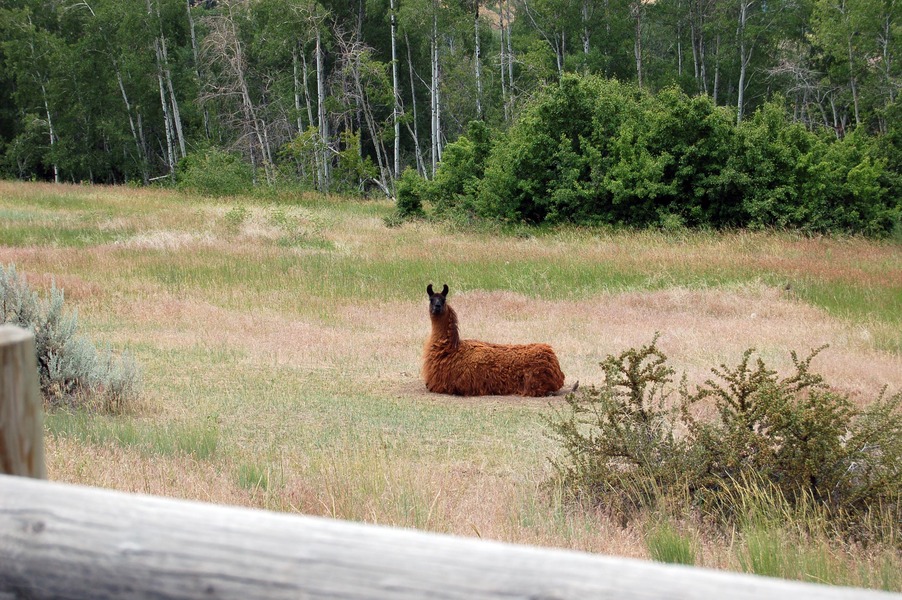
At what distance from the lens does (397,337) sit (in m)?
16.4

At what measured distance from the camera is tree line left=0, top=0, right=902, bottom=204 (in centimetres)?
5247

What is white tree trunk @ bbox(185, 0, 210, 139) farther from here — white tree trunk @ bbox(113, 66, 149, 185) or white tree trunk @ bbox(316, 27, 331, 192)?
white tree trunk @ bbox(316, 27, 331, 192)

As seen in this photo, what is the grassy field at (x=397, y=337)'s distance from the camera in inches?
254

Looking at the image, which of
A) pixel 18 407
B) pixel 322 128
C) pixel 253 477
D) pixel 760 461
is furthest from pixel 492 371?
pixel 322 128

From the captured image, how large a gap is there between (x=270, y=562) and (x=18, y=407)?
0.95 meters

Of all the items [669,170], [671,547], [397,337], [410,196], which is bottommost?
[397,337]

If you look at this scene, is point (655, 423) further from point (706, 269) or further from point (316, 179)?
point (316, 179)

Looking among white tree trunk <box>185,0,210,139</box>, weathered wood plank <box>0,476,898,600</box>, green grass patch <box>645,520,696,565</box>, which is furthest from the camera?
white tree trunk <box>185,0,210,139</box>

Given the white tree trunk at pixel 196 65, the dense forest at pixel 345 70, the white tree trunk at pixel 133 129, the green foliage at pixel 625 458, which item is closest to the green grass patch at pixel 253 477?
the green foliage at pixel 625 458

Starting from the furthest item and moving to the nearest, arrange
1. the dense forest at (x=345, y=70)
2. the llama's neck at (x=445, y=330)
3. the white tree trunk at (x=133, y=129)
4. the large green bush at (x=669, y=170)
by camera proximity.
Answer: the white tree trunk at (x=133, y=129), the dense forest at (x=345, y=70), the large green bush at (x=669, y=170), the llama's neck at (x=445, y=330)

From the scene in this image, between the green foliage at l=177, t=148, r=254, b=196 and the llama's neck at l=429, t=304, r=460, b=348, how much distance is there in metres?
38.3

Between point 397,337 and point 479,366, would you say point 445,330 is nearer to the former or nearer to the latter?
point 479,366

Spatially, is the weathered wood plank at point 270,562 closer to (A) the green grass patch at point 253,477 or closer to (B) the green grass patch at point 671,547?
(B) the green grass patch at point 671,547

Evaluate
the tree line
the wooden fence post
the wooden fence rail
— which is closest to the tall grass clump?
the wooden fence post
